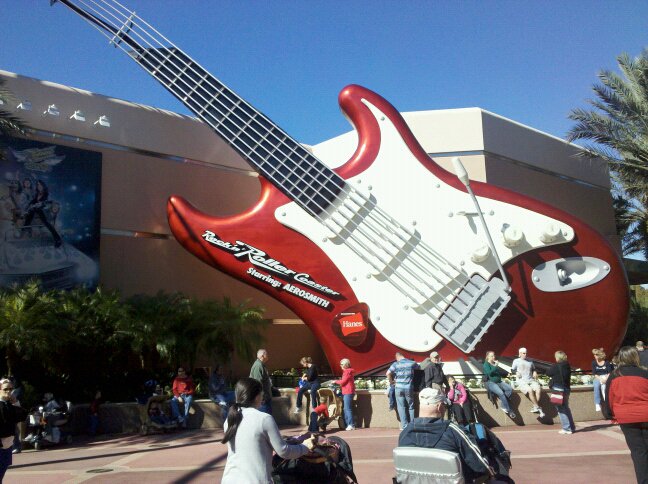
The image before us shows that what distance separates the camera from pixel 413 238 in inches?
586

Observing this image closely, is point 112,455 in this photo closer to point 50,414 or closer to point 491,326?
point 50,414

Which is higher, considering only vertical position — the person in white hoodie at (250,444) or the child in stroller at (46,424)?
the person in white hoodie at (250,444)

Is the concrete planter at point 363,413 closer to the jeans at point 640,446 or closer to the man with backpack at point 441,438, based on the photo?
the jeans at point 640,446

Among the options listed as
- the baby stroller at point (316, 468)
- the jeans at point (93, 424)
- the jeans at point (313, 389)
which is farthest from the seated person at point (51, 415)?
the baby stroller at point (316, 468)

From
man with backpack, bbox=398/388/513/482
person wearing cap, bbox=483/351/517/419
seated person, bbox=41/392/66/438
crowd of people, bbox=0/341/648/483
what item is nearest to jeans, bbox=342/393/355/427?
crowd of people, bbox=0/341/648/483

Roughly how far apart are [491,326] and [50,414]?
9243 mm

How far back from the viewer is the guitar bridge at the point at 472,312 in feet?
46.0

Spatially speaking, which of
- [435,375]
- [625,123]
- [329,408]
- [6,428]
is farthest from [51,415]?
[625,123]

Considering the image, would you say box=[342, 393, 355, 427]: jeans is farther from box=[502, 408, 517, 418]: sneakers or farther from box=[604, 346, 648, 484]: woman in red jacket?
box=[604, 346, 648, 484]: woman in red jacket

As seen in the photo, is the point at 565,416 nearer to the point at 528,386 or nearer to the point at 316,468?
the point at 528,386

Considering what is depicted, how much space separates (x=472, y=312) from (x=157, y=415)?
7008mm

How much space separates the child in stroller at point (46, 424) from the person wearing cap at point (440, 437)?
9446 millimetres

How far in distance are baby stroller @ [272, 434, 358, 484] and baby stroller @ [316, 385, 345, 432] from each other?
7211mm

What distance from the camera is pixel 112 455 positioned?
10195mm
